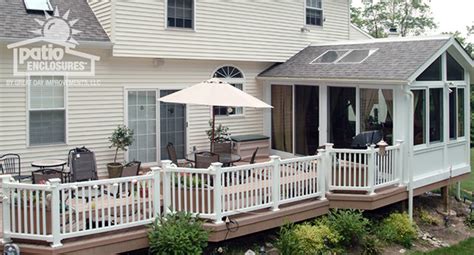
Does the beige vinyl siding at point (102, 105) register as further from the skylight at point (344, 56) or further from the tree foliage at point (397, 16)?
the tree foliage at point (397, 16)

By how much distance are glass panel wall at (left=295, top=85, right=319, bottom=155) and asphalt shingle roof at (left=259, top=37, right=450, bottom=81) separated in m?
0.52

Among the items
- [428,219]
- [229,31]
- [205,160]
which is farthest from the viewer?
[229,31]

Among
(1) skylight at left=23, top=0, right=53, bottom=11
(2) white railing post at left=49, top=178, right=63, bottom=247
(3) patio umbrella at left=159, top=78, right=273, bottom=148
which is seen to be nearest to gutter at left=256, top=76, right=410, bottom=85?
(3) patio umbrella at left=159, top=78, right=273, bottom=148

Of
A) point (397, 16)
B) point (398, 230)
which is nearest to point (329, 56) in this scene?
point (398, 230)

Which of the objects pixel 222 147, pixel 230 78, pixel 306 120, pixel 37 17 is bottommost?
pixel 222 147

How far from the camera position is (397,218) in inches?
376

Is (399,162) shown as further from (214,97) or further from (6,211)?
(6,211)

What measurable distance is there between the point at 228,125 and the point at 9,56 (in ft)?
18.5

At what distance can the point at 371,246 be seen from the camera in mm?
8680

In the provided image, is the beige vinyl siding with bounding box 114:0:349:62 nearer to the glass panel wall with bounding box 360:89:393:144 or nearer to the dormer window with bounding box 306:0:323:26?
the dormer window with bounding box 306:0:323:26

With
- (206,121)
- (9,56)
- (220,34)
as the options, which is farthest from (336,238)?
(9,56)

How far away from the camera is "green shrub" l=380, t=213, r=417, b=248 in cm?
917

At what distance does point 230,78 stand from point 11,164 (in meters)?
5.86

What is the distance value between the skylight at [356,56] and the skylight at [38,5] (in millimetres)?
6887
